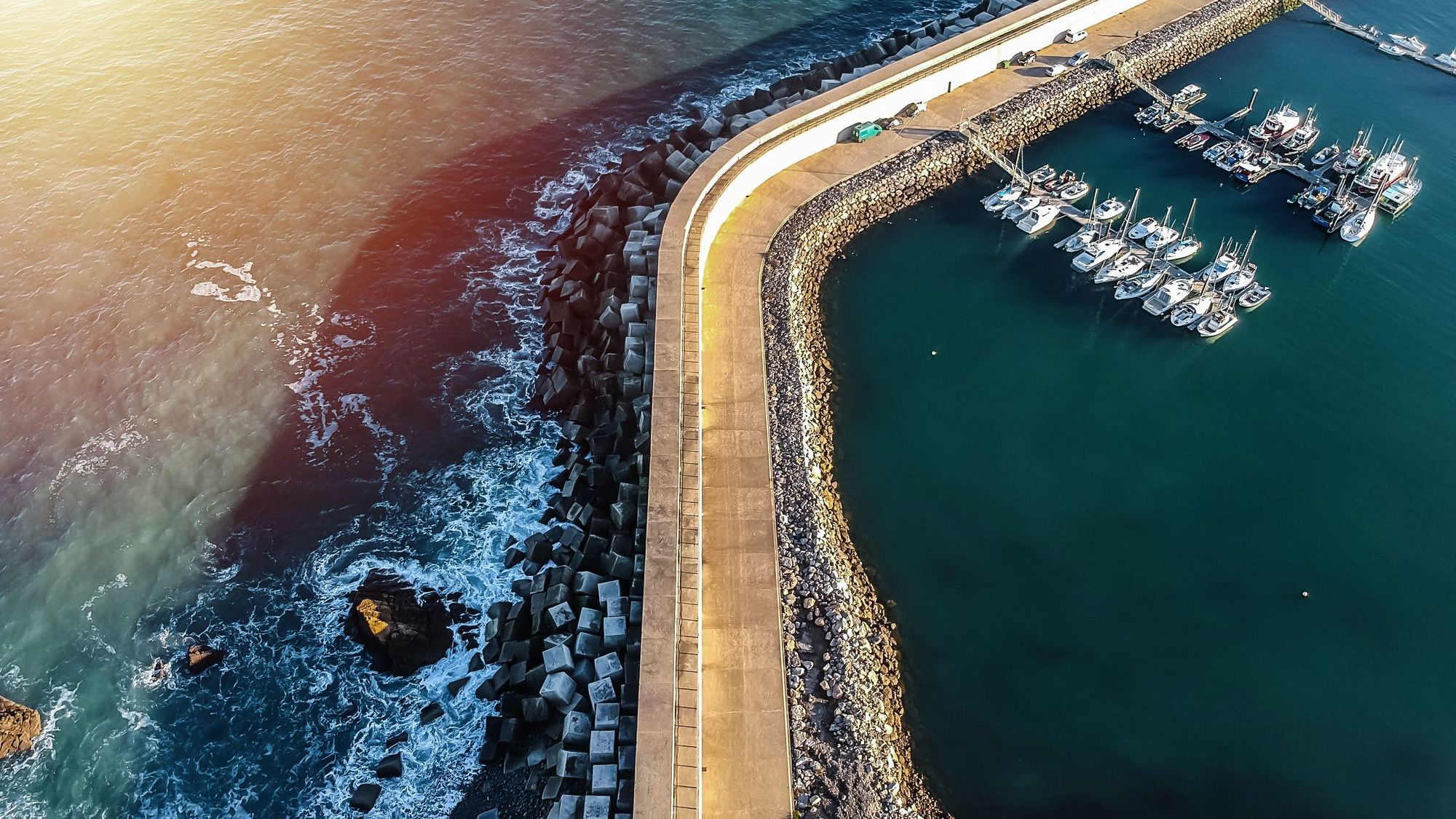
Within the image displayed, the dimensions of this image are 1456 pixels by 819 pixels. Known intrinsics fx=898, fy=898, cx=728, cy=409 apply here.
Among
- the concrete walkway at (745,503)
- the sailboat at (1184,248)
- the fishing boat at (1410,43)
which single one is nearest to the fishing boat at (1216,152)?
the sailboat at (1184,248)

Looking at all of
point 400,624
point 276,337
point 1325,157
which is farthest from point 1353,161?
point 276,337

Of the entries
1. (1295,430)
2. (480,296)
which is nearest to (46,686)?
(480,296)

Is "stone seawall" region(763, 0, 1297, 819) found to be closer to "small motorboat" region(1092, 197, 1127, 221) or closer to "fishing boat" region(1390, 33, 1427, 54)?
"small motorboat" region(1092, 197, 1127, 221)

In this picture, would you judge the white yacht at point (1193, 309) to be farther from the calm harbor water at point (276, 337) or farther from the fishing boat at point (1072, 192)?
the calm harbor water at point (276, 337)

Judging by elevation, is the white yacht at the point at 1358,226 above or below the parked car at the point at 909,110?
below

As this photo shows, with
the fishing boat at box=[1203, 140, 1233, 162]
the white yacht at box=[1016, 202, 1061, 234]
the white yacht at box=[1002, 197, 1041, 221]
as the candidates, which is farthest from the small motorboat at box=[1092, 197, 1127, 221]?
the fishing boat at box=[1203, 140, 1233, 162]

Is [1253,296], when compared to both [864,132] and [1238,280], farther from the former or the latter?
[864,132]
